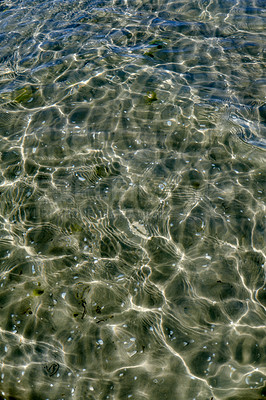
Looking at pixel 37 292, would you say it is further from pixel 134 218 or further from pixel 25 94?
pixel 25 94

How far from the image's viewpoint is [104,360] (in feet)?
13.1

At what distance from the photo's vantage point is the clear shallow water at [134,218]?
3.96 metres

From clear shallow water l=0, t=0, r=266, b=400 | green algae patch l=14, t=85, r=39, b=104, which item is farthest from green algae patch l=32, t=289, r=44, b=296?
green algae patch l=14, t=85, r=39, b=104

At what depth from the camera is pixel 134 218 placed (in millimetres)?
5223

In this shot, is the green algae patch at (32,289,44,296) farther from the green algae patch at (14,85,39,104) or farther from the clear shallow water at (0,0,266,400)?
the green algae patch at (14,85,39,104)

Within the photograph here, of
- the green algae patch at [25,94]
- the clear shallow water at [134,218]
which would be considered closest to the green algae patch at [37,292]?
the clear shallow water at [134,218]

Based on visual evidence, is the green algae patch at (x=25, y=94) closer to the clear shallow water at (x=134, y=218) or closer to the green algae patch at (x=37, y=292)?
the clear shallow water at (x=134, y=218)

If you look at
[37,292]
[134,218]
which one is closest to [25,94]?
[134,218]

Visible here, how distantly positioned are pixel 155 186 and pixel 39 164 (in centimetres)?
219

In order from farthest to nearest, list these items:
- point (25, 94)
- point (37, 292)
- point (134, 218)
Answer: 1. point (25, 94)
2. point (134, 218)
3. point (37, 292)

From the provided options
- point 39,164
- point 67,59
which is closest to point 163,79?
point 67,59

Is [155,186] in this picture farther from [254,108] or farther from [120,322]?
[254,108]

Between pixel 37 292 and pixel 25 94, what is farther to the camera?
pixel 25 94

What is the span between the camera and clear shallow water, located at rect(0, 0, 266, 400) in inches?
156
